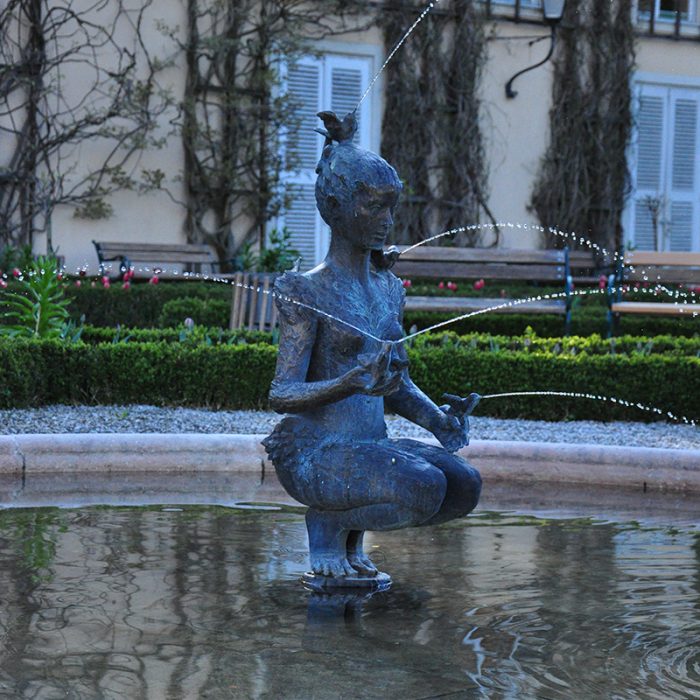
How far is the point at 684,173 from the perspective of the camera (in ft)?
55.2

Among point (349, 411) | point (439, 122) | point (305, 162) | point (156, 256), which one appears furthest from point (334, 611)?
point (439, 122)

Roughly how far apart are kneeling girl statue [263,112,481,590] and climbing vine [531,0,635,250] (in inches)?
493

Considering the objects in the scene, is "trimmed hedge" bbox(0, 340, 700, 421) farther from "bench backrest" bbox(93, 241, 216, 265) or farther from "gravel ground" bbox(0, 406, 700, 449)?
"bench backrest" bbox(93, 241, 216, 265)

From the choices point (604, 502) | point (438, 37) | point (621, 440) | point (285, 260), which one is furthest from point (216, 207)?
point (604, 502)

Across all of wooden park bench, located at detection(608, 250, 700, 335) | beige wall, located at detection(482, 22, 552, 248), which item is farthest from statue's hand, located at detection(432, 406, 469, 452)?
beige wall, located at detection(482, 22, 552, 248)

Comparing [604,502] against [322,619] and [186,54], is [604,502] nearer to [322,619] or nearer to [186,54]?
[322,619]

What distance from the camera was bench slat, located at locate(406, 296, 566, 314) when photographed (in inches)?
414

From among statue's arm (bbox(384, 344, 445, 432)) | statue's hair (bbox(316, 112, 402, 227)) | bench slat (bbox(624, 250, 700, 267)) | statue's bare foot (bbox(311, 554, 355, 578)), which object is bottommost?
statue's bare foot (bbox(311, 554, 355, 578))

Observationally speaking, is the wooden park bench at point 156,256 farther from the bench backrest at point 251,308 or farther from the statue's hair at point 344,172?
the statue's hair at point 344,172

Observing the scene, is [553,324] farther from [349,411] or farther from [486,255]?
[349,411]

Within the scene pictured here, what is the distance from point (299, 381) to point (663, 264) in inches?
336

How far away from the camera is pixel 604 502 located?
483cm

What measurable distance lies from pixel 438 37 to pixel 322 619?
42.3 feet

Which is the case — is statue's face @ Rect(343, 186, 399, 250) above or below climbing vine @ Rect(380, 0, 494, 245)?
below
